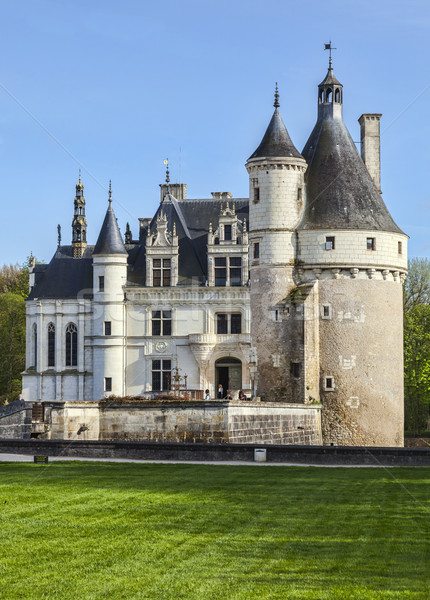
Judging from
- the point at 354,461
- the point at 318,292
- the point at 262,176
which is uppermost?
the point at 262,176

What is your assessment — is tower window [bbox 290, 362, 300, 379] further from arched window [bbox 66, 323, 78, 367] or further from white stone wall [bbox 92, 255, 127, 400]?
arched window [bbox 66, 323, 78, 367]

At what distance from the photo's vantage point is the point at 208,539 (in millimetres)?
11594

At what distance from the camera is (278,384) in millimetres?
41000

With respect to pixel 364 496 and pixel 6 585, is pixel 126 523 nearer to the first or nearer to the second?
pixel 6 585

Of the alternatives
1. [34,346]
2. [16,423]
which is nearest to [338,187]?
[16,423]

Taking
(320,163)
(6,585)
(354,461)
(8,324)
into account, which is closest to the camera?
(6,585)

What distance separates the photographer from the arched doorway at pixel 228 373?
54.2 metres

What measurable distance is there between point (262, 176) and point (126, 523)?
102ft

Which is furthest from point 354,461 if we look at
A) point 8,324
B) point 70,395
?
point 8,324

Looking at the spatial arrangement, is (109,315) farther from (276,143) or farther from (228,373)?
(276,143)

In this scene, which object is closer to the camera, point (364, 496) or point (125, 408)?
point (364, 496)

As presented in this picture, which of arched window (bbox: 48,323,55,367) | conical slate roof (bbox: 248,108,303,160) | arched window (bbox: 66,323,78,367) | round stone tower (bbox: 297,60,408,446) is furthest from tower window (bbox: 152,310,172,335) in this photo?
conical slate roof (bbox: 248,108,303,160)

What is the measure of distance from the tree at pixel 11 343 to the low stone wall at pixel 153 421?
4144 centimetres

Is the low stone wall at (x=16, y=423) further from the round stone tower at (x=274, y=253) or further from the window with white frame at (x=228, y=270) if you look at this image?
the window with white frame at (x=228, y=270)
